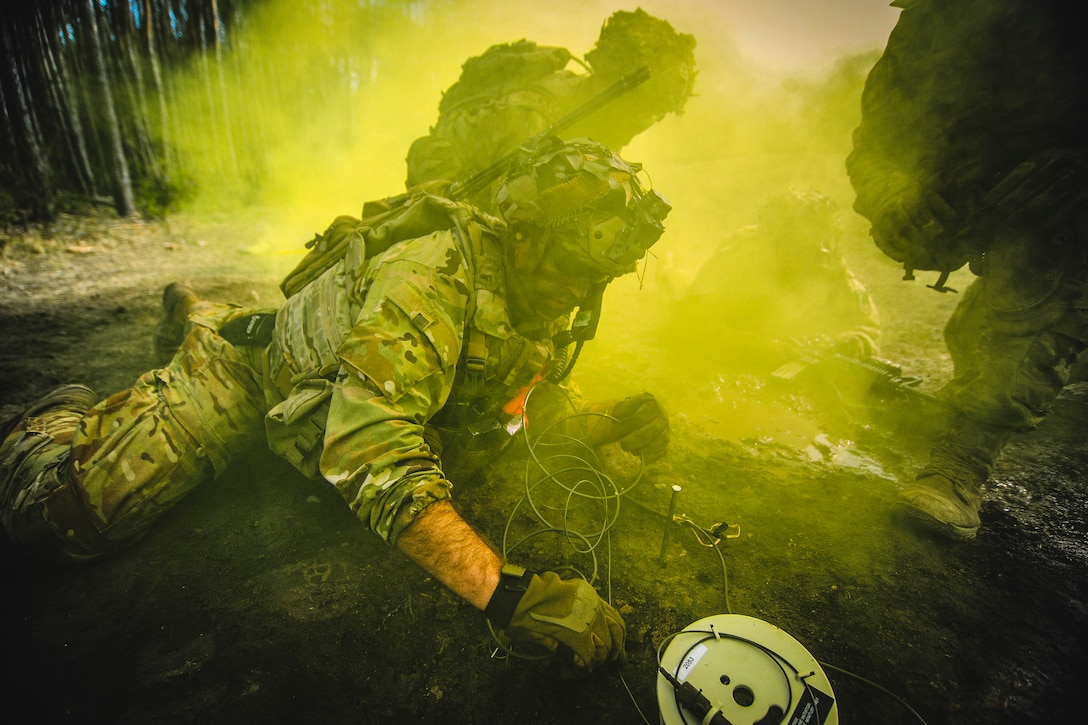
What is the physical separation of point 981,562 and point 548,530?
2489mm

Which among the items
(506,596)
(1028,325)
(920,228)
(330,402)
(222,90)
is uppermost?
(920,228)

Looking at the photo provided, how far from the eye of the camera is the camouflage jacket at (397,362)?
1.77 metres

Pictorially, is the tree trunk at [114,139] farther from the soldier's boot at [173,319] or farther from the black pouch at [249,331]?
the black pouch at [249,331]

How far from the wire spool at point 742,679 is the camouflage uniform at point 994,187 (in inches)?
75.4

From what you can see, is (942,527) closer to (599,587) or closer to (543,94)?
(599,587)

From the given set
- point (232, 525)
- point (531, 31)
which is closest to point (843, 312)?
point (232, 525)

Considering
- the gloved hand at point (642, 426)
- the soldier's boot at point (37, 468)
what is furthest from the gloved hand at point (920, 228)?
the soldier's boot at point (37, 468)

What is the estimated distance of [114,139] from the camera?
806 cm

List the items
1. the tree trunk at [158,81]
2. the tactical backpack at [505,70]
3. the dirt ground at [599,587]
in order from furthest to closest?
1. the tree trunk at [158,81]
2. the tactical backpack at [505,70]
3. the dirt ground at [599,587]

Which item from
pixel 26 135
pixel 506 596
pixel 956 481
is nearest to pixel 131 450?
pixel 506 596

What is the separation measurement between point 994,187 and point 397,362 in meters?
3.75

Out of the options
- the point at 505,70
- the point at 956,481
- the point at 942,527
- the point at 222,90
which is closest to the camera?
the point at 942,527

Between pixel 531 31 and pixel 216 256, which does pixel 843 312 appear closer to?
pixel 216 256

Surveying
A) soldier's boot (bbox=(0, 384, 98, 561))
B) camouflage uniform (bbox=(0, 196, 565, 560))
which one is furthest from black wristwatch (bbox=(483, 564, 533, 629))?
soldier's boot (bbox=(0, 384, 98, 561))
